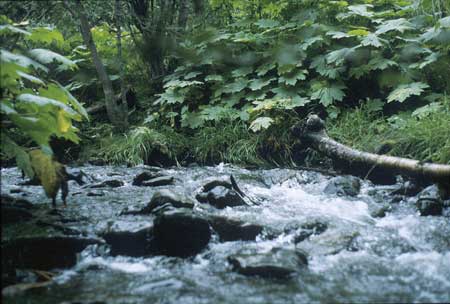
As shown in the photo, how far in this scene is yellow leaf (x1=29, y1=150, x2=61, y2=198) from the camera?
102 inches

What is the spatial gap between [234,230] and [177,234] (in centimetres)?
50

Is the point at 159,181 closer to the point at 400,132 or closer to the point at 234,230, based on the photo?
the point at 234,230

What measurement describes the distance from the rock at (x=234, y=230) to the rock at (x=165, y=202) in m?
0.44

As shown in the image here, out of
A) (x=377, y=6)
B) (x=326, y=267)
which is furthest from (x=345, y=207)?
(x=377, y=6)

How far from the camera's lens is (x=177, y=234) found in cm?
297

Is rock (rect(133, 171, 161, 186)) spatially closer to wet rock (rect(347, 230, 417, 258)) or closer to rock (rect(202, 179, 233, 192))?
Answer: rock (rect(202, 179, 233, 192))

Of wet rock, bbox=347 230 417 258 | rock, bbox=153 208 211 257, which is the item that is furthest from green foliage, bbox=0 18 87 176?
wet rock, bbox=347 230 417 258

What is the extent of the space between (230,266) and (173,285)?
1.40 feet

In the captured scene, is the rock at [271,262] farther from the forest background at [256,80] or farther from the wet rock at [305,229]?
the forest background at [256,80]

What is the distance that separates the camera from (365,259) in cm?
288

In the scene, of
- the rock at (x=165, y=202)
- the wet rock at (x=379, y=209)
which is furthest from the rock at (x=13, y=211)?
the wet rock at (x=379, y=209)

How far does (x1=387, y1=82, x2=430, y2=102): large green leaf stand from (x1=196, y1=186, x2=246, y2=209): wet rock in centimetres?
281

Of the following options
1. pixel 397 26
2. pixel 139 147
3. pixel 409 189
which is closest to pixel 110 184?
pixel 139 147

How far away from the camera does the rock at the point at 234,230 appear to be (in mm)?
3256
